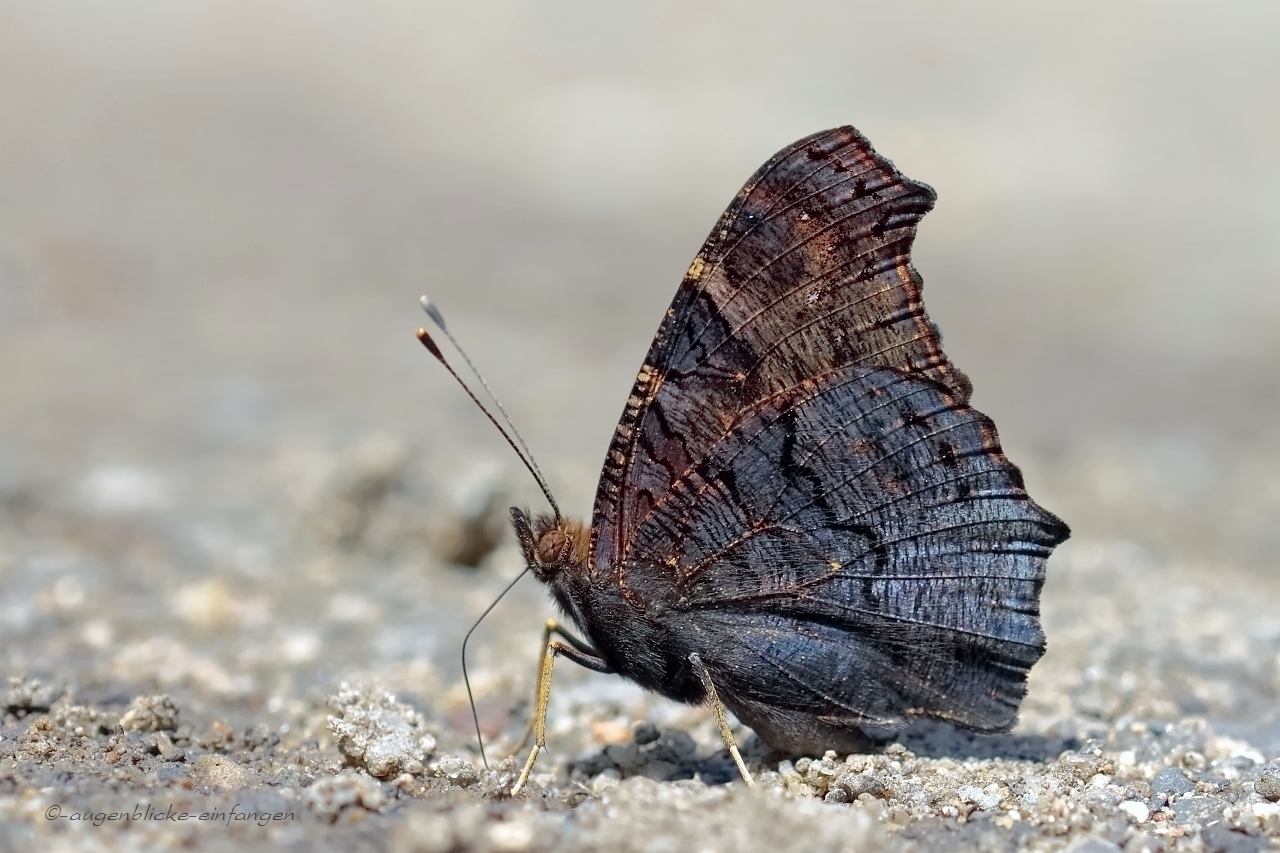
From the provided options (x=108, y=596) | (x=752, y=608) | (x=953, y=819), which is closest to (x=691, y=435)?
(x=752, y=608)

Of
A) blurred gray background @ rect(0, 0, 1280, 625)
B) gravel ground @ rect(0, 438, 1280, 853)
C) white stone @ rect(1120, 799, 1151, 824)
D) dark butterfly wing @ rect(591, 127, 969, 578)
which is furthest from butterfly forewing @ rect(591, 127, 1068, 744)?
blurred gray background @ rect(0, 0, 1280, 625)

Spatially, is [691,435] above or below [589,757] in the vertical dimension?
above

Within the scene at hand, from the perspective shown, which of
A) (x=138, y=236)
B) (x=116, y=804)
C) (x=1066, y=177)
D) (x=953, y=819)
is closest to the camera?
(x=116, y=804)

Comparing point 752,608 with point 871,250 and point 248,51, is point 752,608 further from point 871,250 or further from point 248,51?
point 248,51

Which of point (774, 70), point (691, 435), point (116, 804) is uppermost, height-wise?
point (774, 70)

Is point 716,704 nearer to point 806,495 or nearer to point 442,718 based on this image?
point 806,495

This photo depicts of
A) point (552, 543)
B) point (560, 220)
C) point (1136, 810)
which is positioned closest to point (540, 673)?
point (552, 543)

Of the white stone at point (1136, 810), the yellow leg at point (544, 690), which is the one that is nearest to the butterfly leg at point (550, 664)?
the yellow leg at point (544, 690)
